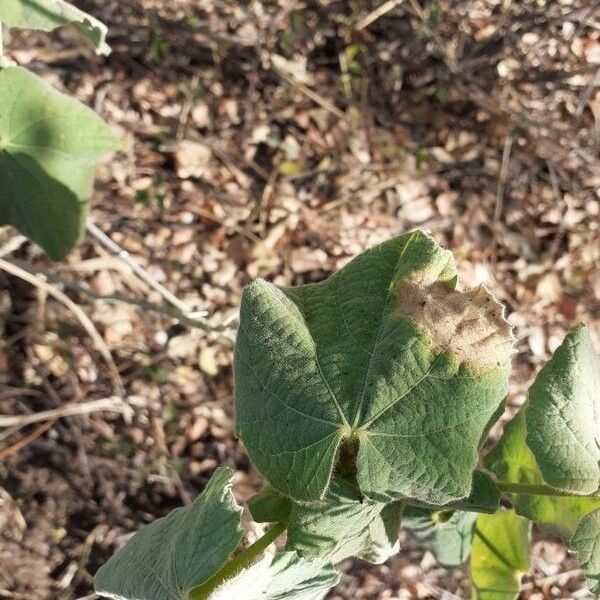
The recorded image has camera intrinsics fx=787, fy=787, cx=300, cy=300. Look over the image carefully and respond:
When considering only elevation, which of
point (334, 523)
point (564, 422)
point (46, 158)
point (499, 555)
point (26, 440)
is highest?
point (46, 158)

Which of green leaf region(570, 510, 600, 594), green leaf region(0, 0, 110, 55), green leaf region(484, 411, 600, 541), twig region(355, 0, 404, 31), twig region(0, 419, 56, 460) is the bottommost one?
twig region(0, 419, 56, 460)

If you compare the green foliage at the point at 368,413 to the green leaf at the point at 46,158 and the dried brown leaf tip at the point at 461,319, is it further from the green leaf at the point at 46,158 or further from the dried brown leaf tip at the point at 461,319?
the green leaf at the point at 46,158

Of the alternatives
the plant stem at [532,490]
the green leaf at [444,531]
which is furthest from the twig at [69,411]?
the plant stem at [532,490]

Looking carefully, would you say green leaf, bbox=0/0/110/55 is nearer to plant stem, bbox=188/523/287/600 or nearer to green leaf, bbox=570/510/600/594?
plant stem, bbox=188/523/287/600

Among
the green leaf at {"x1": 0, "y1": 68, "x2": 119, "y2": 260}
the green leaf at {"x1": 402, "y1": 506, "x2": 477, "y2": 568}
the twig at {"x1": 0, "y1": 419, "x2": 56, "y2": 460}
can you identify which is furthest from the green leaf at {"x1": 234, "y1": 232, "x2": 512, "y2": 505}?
the twig at {"x1": 0, "y1": 419, "x2": 56, "y2": 460}

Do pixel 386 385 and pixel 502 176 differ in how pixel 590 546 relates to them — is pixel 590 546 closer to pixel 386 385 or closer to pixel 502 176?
pixel 386 385

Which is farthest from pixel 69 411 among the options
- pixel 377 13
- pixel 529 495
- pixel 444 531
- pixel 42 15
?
pixel 377 13

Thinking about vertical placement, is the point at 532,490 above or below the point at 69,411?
above
